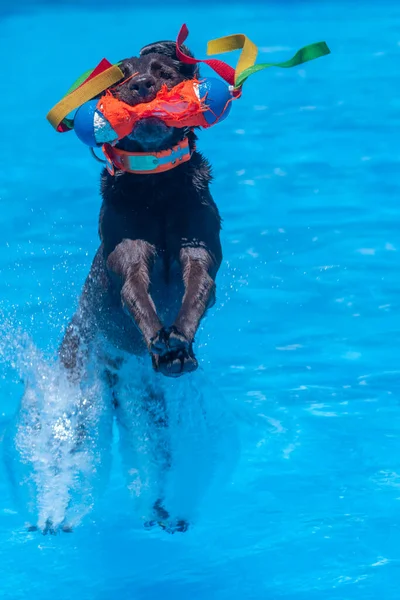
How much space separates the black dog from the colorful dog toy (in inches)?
2.1

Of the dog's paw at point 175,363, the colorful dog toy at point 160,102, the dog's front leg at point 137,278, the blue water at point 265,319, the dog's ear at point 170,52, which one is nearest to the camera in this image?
the dog's paw at point 175,363

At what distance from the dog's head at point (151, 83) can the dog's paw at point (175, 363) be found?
1.05 m

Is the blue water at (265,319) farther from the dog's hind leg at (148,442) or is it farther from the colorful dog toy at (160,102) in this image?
the colorful dog toy at (160,102)

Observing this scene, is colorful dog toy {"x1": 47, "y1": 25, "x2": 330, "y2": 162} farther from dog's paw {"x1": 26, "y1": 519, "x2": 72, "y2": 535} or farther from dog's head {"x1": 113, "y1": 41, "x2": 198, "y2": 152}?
dog's paw {"x1": 26, "y1": 519, "x2": 72, "y2": 535}

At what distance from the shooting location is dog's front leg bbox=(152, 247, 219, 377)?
12.5 ft

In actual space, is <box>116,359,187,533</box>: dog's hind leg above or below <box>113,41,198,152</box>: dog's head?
below

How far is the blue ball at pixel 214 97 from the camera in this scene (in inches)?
173

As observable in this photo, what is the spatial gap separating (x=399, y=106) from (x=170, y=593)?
211 inches

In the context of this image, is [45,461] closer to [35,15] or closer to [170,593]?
[170,593]

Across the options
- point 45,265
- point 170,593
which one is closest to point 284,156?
point 45,265

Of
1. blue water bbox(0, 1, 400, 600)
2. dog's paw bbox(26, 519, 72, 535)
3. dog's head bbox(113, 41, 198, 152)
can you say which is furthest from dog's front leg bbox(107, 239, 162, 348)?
dog's paw bbox(26, 519, 72, 535)

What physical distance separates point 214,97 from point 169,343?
1232mm

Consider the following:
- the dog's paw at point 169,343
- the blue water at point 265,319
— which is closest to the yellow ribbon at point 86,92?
the dog's paw at point 169,343

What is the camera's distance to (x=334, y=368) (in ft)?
20.2
